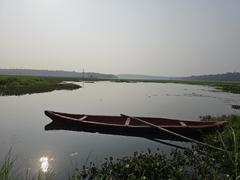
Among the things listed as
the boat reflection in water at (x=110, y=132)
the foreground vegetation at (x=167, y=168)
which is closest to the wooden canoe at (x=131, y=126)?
the boat reflection in water at (x=110, y=132)

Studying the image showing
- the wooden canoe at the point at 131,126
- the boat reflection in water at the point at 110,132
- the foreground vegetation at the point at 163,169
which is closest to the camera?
the foreground vegetation at the point at 163,169

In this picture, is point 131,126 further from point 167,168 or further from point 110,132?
point 167,168

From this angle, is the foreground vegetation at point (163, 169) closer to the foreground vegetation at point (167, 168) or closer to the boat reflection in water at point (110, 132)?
the foreground vegetation at point (167, 168)

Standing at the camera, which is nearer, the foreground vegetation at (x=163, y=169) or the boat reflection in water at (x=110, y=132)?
the foreground vegetation at (x=163, y=169)

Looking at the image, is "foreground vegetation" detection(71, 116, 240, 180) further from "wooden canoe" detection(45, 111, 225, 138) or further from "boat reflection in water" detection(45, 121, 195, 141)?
"boat reflection in water" detection(45, 121, 195, 141)

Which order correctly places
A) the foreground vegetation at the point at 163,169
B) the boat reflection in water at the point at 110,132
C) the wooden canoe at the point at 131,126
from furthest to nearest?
1. the boat reflection in water at the point at 110,132
2. the wooden canoe at the point at 131,126
3. the foreground vegetation at the point at 163,169

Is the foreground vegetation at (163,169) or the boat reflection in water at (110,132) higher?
the foreground vegetation at (163,169)

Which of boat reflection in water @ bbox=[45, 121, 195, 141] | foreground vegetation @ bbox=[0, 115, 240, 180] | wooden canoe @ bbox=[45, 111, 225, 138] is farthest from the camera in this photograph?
boat reflection in water @ bbox=[45, 121, 195, 141]

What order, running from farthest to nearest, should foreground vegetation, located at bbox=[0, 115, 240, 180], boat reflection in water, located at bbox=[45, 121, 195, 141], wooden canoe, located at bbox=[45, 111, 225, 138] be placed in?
1. boat reflection in water, located at bbox=[45, 121, 195, 141]
2. wooden canoe, located at bbox=[45, 111, 225, 138]
3. foreground vegetation, located at bbox=[0, 115, 240, 180]

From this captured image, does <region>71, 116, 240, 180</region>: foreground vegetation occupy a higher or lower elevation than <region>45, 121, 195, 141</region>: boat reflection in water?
higher

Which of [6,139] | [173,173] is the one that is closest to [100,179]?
[173,173]

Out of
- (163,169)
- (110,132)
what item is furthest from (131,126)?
(163,169)

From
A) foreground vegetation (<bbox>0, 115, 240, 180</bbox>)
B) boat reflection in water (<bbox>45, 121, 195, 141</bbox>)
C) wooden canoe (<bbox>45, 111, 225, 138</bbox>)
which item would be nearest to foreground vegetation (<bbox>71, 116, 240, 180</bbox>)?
foreground vegetation (<bbox>0, 115, 240, 180</bbox>)

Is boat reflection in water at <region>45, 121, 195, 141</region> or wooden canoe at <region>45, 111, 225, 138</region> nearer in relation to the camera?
wooden canoe at <region>45, 111, 225, 138</region>
